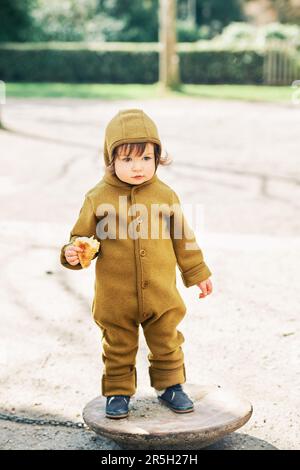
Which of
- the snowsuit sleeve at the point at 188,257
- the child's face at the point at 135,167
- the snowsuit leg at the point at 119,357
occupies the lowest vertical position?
the snowsuit leg at the point at 119,357

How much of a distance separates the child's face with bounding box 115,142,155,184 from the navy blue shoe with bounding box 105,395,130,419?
2.54ft

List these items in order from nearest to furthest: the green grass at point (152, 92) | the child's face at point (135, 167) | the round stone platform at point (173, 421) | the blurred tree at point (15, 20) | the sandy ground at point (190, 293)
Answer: the round stone platform at point (173, 421) → the child's face at point (135, 167) → the sandy ground at point (190, 293) → the green grass at point (152, 92) → the blurred tree at point (15, 20)

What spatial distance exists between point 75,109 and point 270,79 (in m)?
8.74

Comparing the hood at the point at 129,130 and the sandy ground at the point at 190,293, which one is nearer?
the hood at the point at 129,130

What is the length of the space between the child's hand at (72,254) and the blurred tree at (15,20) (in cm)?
2816

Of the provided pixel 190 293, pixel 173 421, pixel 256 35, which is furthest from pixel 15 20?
pixel 173 421

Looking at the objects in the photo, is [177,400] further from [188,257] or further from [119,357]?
[188,257]

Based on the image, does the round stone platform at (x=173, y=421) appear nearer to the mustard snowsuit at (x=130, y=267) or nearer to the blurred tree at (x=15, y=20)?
the mustard snowsuit at (x=130, y=267)

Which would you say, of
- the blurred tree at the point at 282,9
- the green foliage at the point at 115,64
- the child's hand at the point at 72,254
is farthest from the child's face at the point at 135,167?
the blurred tree at the point at 282,9

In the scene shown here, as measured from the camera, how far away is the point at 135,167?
2.75m

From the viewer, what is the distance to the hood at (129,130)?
274 cm

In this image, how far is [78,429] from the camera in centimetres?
297

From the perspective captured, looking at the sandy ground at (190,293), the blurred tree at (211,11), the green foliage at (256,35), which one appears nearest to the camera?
the sandy ground at (190,293)

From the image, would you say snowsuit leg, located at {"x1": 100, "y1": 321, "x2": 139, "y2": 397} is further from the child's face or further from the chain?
the child's face
